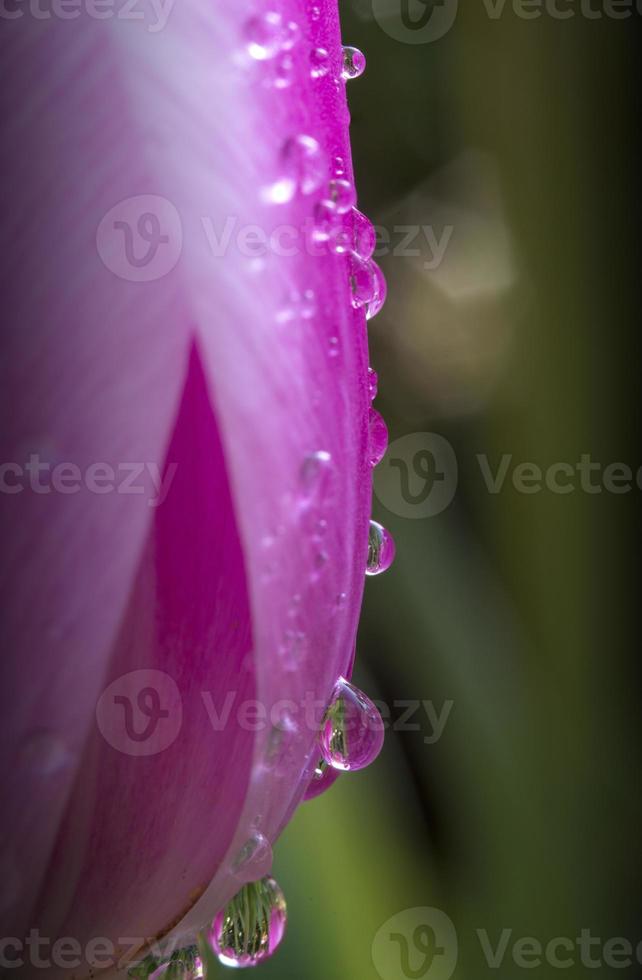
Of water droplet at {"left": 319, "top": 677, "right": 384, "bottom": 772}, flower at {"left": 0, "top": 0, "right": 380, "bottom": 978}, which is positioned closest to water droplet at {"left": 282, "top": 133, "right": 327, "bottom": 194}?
flower at {"left": 0, "top": 0, "right": 380, "bottom": 978}

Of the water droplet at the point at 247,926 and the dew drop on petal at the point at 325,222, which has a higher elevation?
the dew drop on petal at the point at 325,222

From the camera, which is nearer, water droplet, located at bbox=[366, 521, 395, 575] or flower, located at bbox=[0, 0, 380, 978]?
flower, located at bbox=[0, 0, 380, 978]

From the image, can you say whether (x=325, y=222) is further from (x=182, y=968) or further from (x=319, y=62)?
(x=182, y=968)

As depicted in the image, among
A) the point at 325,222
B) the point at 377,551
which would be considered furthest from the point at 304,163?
the point at 377,551

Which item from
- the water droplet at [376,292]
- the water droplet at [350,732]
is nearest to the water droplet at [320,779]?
the water droplet at [350,732]

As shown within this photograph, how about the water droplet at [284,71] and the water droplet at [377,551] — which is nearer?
the water droplet at [284,71]

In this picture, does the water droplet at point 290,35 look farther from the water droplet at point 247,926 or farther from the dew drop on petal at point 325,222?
the water droplet at point 247,926

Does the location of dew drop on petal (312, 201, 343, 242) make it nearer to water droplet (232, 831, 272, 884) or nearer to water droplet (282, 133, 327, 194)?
water droplet (282, 133, 327, 194)

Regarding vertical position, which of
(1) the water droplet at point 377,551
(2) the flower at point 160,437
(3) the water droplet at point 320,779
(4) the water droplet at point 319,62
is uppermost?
(4) the water droplet at point 319,62
